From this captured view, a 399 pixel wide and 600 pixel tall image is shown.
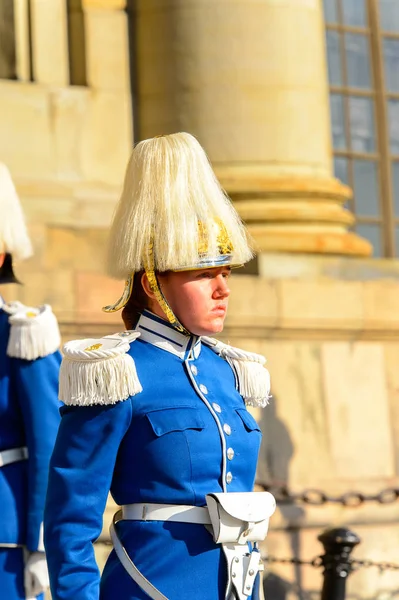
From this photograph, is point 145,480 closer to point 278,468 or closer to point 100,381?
point 100,381

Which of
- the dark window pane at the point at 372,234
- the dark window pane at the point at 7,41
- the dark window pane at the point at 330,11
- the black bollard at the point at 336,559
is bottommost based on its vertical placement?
the black bollard at the point at 336,559

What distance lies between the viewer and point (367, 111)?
32.3 ft

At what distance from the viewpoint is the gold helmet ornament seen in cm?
368

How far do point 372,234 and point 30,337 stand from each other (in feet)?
17.0

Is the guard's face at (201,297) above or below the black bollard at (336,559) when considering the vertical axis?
above

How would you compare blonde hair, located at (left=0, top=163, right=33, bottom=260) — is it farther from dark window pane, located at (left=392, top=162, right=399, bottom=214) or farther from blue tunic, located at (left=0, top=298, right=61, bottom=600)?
dark window pane, located at (left=392, top=162, right=399, bottom=214)

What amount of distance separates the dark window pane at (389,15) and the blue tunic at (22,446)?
574 cm

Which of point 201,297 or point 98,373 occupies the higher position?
point 201,297

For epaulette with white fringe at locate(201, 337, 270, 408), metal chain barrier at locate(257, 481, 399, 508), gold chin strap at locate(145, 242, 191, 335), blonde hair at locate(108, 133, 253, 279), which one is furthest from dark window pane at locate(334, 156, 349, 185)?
gold chin strap at locate(145, 242, 191, 335)

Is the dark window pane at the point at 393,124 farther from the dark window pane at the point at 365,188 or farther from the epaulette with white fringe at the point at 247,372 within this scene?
the epaulette with white fringe at the point at 247,372

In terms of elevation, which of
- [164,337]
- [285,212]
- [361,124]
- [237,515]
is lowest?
[237,515]

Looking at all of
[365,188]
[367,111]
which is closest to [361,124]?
[367,111]

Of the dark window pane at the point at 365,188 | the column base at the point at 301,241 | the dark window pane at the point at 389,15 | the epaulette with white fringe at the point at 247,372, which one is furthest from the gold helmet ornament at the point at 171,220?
the dark window pane at the point at 389,15

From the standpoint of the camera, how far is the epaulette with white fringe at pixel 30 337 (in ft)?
15.8
